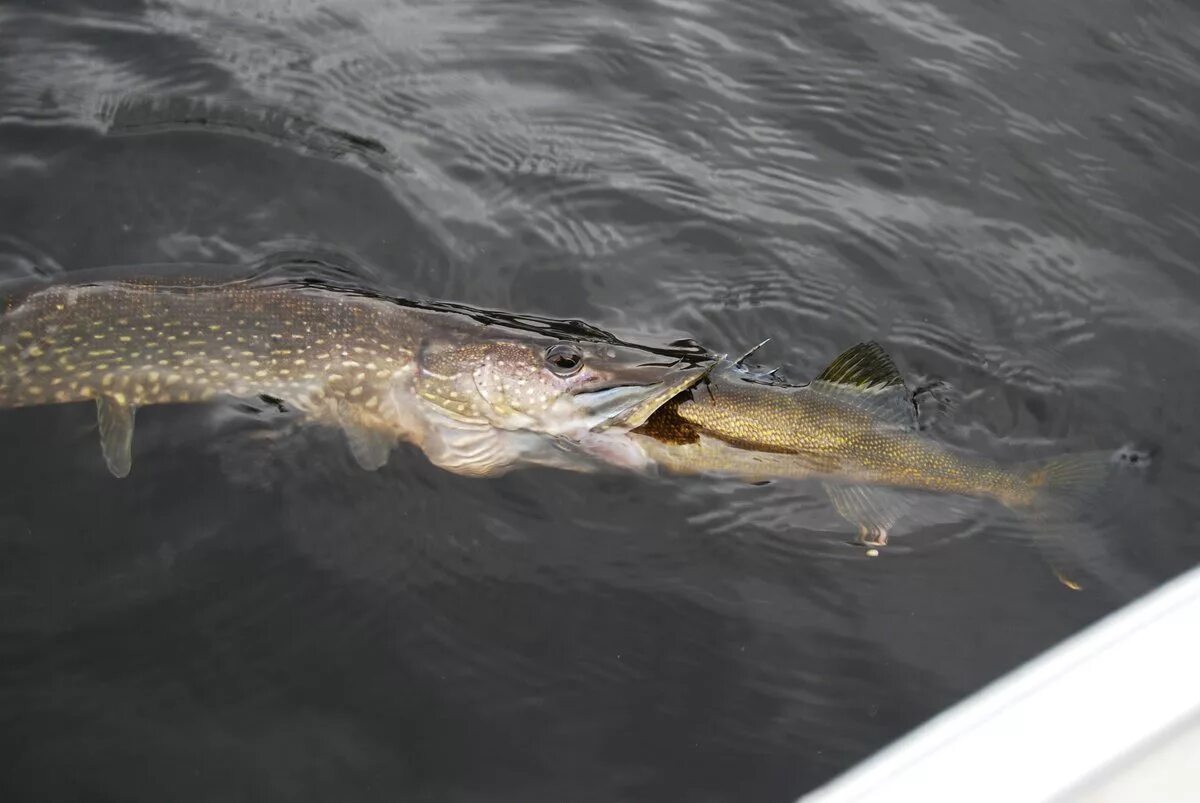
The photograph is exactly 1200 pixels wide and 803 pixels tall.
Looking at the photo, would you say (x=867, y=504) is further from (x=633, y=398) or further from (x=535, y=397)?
(x=535, y=397)

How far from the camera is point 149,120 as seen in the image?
15.9ft

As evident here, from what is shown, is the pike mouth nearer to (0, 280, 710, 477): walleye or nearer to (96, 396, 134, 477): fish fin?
(0, 280, 710, 477): walleye

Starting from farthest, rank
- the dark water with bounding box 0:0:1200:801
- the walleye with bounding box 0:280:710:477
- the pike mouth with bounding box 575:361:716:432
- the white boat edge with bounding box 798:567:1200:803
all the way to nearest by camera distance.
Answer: the walleye with bounding box 0:280:710:477, the pike mouth with bounding box 575:361:716:432, the dark water with bounding box 0:0:1200:801, the white boat edge with bounding box 798:567:1200:803

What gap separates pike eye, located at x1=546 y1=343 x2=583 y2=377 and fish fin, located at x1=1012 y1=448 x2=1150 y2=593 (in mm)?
1453

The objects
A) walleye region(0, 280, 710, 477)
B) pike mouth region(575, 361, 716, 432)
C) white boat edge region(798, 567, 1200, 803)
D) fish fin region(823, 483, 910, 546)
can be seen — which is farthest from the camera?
walleye region(0, 280, 710, 477)

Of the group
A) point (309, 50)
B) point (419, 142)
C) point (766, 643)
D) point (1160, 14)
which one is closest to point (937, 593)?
point (766, 643)

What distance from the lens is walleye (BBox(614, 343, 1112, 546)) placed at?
3252 mm

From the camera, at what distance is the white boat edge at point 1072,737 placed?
150cm

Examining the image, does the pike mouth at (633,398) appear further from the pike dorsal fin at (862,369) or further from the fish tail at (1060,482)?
the fish tail at (1060,482)

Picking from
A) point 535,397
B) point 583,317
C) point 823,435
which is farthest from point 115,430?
point 823,435

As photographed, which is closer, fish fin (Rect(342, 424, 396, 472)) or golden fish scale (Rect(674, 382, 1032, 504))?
golden fish scale (Rect(674, 382, 1032, 504))

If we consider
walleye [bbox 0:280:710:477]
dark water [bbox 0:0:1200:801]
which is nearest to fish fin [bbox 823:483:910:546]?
dark water [bbox 0:0:1200:801]

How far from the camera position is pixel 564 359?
3.41 meters

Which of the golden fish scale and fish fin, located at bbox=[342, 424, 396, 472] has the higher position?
the golden fish scale
